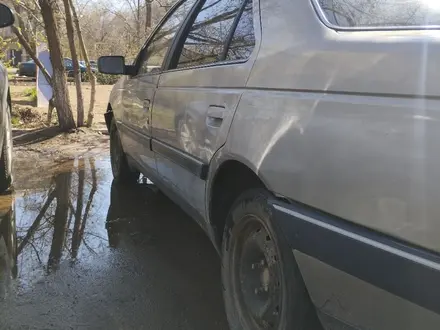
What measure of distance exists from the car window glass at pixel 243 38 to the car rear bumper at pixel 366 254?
0.91 meters

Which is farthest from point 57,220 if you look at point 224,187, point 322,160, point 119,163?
point 322,160

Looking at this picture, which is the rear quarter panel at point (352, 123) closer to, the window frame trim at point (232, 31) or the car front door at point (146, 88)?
the window frame trim at point (232, 31)

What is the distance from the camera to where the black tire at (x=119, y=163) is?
19.1 feet

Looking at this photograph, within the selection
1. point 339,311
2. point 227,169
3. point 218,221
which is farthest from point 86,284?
point 339,311

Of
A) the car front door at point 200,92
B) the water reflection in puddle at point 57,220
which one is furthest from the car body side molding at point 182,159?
the water reflection in puddle at point 57,220

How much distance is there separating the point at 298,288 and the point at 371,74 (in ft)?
2.86

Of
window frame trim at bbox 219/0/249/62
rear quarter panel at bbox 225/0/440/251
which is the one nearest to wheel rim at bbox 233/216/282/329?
rear quarter panel at bbox 225/0/440/251

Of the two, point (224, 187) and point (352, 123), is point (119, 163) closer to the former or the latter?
point (224, 187)

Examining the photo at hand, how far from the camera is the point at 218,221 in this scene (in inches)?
113

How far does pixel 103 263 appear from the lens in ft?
12.5

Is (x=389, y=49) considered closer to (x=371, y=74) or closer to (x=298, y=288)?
(x=371, y=74)

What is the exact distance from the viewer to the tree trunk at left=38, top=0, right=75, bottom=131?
28.3 ft

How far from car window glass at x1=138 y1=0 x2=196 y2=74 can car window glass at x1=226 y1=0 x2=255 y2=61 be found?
121 cm

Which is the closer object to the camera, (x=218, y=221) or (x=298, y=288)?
(x=298, y=288)
